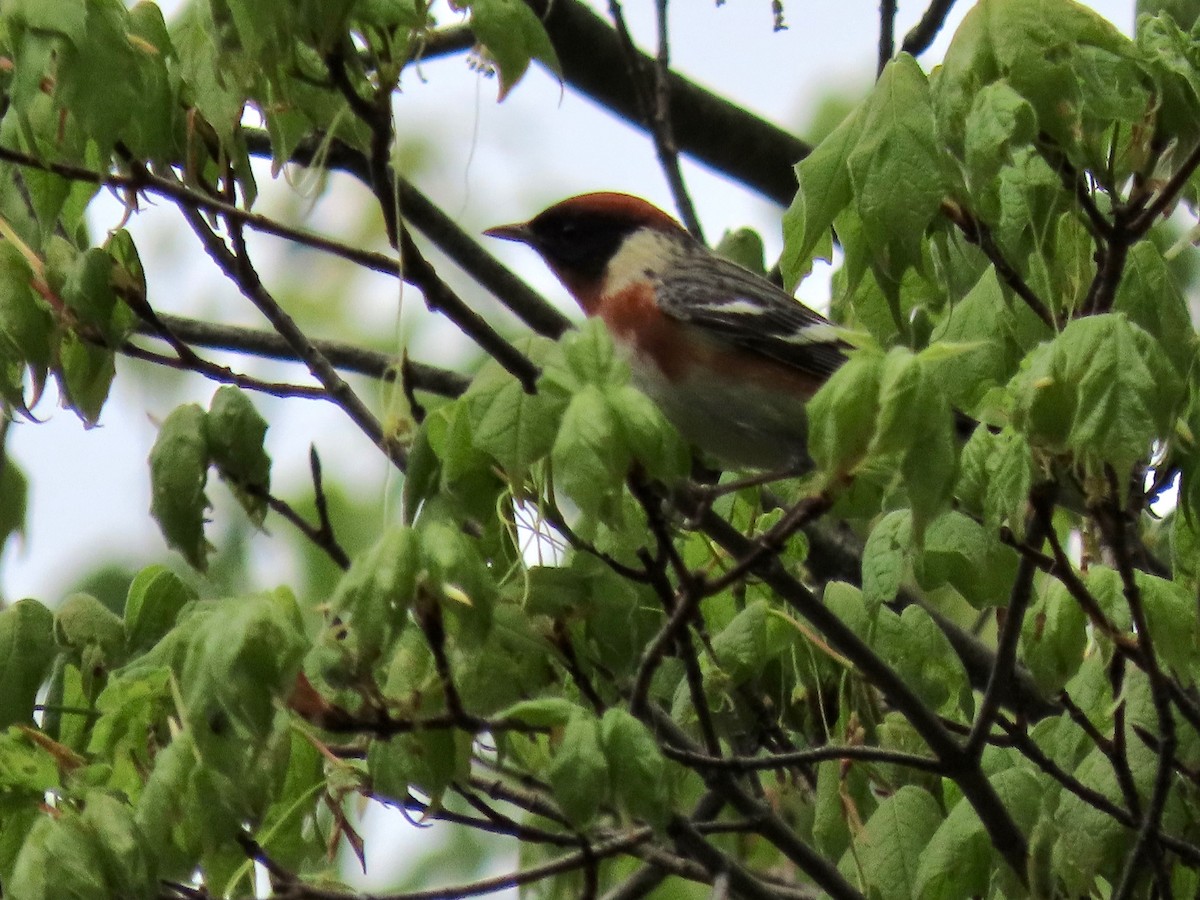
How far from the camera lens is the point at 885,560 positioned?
2959mm

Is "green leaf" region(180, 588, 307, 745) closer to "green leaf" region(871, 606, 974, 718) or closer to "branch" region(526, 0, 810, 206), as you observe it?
"green leaf" region(871, 606, 974, 718)

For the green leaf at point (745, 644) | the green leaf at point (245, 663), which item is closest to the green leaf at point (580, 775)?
the green leaf at point (245, 663)

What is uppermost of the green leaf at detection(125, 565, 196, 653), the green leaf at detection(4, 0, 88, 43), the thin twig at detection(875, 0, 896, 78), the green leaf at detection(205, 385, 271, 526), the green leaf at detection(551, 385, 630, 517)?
the thin twig at detection(875, 0, 896, 78)

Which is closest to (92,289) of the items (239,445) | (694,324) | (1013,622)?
(239,445)

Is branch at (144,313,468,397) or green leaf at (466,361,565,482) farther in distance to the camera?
branch at (144,313,468,397)


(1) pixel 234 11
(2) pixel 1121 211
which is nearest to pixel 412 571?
(1) pixel 234 11

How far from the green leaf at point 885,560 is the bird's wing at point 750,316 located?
1.77 meters

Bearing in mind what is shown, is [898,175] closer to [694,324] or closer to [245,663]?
[245,663]

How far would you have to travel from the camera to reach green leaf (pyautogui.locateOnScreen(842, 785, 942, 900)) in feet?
9.93

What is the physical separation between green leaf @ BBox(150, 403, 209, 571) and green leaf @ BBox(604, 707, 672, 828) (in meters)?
1.06

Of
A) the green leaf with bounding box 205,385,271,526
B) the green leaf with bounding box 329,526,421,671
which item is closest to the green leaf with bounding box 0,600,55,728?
the green leaf with bounding box 205,385,271,526

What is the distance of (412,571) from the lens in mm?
2148

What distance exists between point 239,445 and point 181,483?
0.47 feet

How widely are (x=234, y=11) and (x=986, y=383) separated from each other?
1.61 m
